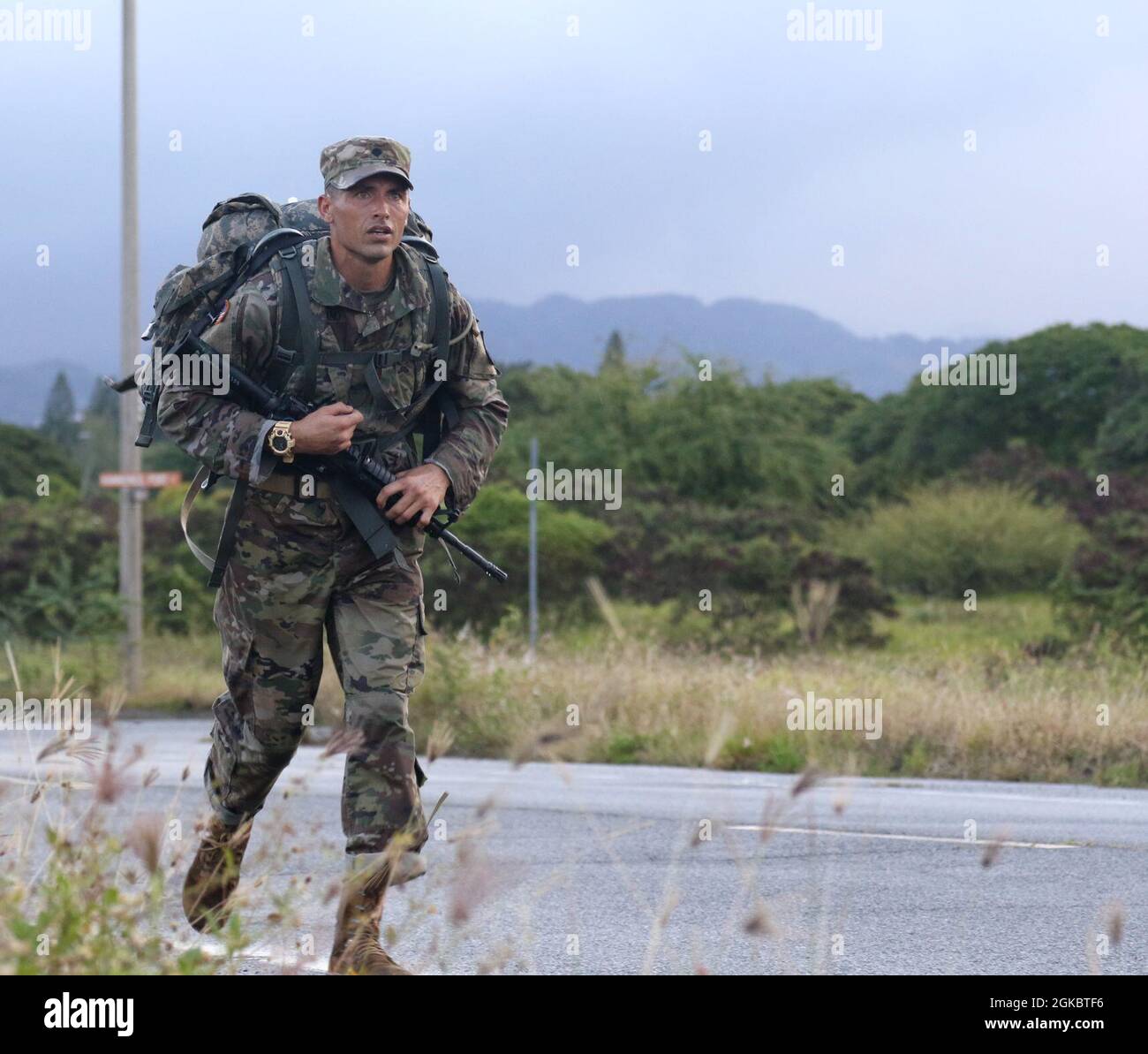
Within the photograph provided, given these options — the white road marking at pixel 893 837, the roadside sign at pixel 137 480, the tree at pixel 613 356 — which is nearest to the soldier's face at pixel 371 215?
the white road marking at pixel 893 837

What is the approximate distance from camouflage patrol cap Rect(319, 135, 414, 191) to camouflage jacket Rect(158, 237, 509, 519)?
204 millimetres

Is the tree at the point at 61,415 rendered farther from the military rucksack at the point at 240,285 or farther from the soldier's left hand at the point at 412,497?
the soldier's left hand at the point at 412,497

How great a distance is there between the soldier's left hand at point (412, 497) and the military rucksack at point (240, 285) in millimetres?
69

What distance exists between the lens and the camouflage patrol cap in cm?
509

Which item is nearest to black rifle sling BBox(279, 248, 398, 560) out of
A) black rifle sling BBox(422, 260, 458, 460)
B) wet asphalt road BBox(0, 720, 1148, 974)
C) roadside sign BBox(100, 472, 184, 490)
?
black rifle sling BBox(422, 260, 458, 460)

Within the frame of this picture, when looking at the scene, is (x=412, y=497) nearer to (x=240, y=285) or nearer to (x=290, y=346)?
(x=290, y=346)

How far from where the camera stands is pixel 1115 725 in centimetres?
1162

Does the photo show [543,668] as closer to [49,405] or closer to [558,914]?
[558,914]

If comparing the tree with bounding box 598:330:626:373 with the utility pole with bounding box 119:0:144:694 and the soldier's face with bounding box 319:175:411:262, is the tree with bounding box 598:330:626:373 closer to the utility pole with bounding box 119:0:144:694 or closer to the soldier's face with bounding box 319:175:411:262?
the utility pole with bounding box 119:0:144:694

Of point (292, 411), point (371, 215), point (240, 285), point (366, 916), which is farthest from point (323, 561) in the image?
point (366, 916)

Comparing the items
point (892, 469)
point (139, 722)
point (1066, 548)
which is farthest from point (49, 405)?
point (139, 722)

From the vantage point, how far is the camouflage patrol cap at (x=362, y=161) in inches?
201

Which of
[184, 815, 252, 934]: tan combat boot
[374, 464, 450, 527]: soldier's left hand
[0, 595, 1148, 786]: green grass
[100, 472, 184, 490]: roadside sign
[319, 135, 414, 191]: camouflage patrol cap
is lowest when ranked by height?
[0, 595, 1148, 786]: green grass

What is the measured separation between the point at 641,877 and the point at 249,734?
2236 mm
